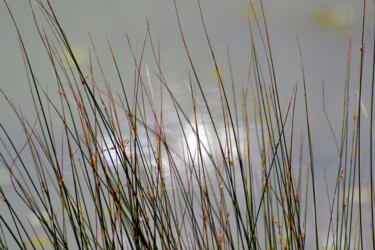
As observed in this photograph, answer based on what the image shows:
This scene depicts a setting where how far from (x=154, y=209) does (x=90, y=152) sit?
0.63 feet

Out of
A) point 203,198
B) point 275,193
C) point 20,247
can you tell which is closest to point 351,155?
point 275,193

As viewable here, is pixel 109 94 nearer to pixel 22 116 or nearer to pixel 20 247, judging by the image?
pixel 22 116

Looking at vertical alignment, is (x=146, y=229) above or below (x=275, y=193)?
below

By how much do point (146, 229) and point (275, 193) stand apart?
36 cm

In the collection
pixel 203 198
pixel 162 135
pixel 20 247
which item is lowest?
pixel 20 247

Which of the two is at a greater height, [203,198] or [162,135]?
[162,135]

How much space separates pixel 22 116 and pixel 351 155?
809 millimetres

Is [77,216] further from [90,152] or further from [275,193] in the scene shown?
[275,193]

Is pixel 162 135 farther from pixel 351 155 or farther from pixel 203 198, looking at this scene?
pixel 351 155

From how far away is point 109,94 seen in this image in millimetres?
1149

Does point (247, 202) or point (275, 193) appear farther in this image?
point (275, 193)

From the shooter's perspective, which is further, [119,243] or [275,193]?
[275,193]

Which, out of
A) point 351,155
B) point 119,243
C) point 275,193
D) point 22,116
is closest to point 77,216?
point 119,243

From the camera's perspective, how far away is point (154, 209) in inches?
41.9
